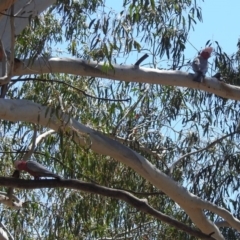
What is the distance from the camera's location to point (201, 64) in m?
4.68

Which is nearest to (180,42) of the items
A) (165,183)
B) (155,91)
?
(155,91)

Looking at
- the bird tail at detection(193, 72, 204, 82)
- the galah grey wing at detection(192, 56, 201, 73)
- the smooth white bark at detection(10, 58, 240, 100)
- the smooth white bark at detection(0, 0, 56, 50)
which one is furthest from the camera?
the galah grey wing at detection(192, 56, 201, 73)

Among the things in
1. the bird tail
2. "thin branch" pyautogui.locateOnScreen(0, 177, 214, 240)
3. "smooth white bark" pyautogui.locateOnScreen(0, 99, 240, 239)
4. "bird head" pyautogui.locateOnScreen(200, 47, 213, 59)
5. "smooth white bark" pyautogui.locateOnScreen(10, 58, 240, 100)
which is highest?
"bird head" pyautogui.locateOnScreen(200, 47, 213, 59)

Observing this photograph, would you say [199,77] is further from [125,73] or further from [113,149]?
[113,149]

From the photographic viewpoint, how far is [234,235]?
5.93m

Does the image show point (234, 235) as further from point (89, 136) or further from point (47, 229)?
point (89, 136)

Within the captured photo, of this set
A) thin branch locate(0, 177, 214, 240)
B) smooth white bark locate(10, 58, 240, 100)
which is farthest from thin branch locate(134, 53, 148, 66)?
thin branch locate(0, 177, 214, 240)

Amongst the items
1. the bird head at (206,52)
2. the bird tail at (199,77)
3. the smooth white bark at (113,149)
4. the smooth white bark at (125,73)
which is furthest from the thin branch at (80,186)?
the bird head at (206,52)

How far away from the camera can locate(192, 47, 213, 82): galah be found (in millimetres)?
4582

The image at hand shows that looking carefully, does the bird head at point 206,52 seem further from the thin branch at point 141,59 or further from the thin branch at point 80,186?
the thin branch at point 80,186

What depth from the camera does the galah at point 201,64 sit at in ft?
15.0

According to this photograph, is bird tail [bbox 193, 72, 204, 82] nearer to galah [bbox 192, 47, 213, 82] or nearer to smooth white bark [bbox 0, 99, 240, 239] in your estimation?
galah [bbox 192, 47, 213, 82]

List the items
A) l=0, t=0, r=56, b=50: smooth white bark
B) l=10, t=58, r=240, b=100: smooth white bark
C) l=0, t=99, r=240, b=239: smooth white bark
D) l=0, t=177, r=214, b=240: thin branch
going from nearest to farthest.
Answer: l=0, t=177, r=214, b=240: thin branch
l=0, t=99, r=240, b=239: smooth white bark
l=0, t=0, r=56, b=50: smooth white bark
l=10, t=58, r=240, b=100: smooth white bark

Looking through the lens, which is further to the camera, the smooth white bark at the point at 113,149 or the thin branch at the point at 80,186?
the smooth white bark at the point at 113,149
